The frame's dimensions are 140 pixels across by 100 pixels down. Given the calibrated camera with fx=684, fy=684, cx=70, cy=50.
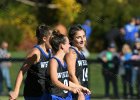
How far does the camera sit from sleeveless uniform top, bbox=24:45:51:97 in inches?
445

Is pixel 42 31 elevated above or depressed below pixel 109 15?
below

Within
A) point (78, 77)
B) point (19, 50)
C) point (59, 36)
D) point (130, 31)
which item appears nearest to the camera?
point (59, 36)

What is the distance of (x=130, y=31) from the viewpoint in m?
22.2

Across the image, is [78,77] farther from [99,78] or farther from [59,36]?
[99,78]

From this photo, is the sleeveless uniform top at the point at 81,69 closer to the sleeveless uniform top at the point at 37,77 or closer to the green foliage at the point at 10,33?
the sleeveless uniform top at the point at 37,77

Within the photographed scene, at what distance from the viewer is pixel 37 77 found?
11367 mm

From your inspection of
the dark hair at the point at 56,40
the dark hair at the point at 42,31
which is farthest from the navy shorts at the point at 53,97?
the dark hair at the point at 42,31

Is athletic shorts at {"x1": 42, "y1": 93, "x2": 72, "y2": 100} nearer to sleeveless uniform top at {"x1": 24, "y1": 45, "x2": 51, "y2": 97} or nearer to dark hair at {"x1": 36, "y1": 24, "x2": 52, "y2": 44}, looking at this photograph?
sleeveless uniform top at {"x1": 24, "y1": 45, "x2": 51, "y2": 97}

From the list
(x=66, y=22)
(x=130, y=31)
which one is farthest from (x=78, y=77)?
(x=66, y=22)

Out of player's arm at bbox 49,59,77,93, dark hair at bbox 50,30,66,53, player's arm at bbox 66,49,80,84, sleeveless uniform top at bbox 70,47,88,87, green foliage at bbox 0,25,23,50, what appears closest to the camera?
player's arm at bbox 49,59,77,93

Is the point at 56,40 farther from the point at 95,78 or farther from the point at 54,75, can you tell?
the point at 95,78

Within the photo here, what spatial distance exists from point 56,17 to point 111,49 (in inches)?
441

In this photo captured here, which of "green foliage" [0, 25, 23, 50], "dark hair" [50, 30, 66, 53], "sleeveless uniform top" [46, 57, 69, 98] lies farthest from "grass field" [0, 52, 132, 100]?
"green foliage" [0, 25, 23, 50]

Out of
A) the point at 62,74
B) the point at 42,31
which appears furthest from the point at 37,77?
the point at 62,74
